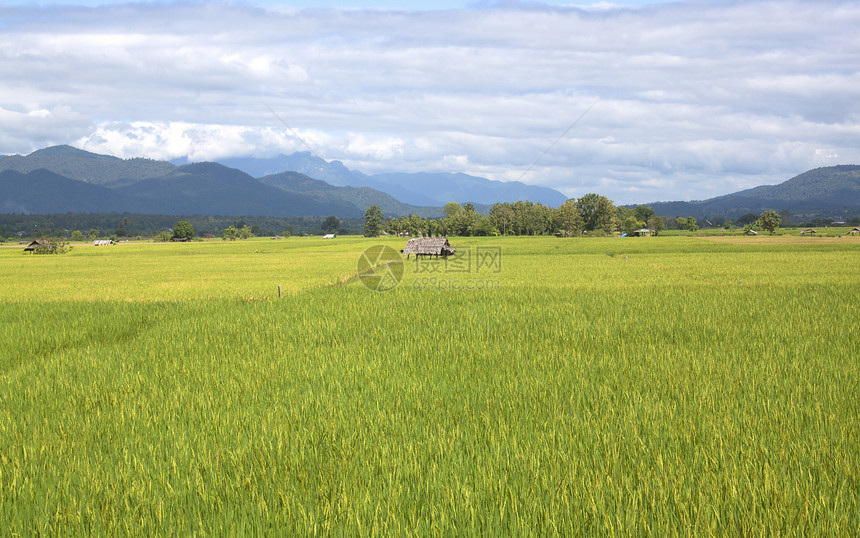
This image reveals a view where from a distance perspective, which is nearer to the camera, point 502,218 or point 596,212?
point 502,218

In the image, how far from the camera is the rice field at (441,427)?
3.00 meters

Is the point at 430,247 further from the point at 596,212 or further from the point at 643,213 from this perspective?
the point at 643,213

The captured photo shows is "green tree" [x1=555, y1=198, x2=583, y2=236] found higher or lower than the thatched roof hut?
higher

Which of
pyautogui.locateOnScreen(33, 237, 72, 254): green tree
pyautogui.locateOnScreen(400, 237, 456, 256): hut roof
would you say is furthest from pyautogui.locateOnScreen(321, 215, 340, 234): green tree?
pyautogui.locateOnScreen(400, 237, 456, 256): hut roof

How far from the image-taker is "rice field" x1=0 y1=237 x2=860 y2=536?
3000mm

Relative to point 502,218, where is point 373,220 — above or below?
above

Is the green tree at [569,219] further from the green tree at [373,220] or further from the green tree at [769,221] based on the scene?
the green tree at [373,220]

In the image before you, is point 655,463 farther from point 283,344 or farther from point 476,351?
point 283,344

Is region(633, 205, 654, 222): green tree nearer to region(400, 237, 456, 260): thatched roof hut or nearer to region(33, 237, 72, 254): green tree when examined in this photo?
region(400, 237, 456, 260): thatched roof hut

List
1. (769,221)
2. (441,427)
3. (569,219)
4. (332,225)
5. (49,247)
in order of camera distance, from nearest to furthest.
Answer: (441,427) < (49,247) < (569,219) < (769,221) < (332,225)

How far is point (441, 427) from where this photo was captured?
433 cm

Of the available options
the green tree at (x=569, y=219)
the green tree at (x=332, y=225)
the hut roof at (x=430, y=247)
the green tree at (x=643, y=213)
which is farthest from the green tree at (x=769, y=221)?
the green tree at (x=332, y=225)

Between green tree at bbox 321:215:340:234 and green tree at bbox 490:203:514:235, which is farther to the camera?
green tree at bbox 321:215:340:234

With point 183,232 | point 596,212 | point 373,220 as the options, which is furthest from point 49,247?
point 596,212
